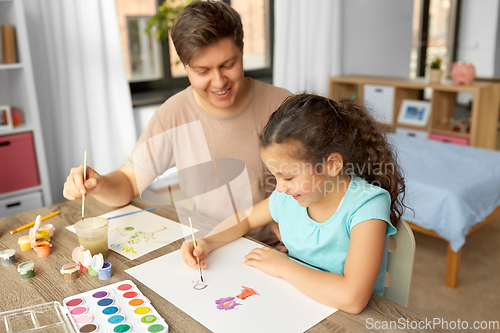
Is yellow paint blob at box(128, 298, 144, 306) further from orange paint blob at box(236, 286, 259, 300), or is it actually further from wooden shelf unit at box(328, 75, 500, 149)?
wooden shelf unit at box(328, 75, 500, 149)

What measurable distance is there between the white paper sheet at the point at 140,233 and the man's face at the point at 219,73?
388 millimetres

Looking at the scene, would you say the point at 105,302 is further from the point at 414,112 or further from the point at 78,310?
the point at 414,112

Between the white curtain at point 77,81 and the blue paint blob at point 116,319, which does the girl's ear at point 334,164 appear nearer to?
the blue paint blob at point 116,319

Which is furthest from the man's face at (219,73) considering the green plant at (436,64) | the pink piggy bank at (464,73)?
the green plant at (436,64)

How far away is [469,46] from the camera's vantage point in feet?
19.3

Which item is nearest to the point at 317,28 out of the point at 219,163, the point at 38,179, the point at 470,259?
the point at 470,259

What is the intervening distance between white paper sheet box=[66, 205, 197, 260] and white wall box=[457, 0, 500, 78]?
18.8ft

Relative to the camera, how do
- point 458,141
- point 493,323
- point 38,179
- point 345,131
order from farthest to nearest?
point 458,141, point 38,179, point 493,323, point 345,131

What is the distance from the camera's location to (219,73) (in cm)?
121

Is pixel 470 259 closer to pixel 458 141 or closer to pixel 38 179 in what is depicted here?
pixel 458 141

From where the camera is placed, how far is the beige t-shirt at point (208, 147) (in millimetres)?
1229

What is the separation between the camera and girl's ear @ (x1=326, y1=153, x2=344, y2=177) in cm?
98

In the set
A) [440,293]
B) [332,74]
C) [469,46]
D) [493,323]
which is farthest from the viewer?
[469,46]

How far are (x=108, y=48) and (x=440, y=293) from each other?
2.23 m
